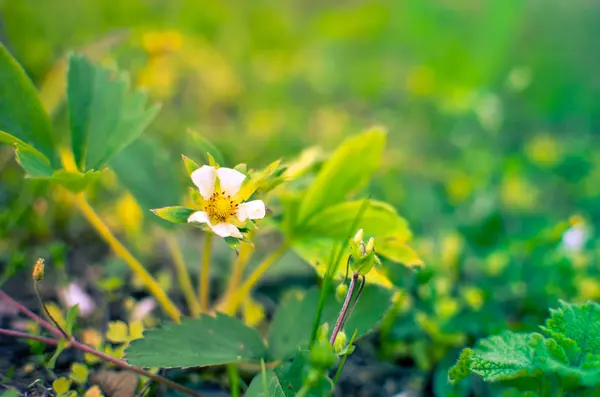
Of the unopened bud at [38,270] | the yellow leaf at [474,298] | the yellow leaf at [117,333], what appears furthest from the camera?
the yellow leaf at [474,298]

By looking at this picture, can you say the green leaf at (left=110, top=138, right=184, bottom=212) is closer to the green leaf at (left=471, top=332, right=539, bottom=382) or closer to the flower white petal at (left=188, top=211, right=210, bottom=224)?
the flower white petal at (left=188, top=211, right=210, bottom=224)

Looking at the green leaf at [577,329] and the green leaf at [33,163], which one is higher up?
the green leaf at [33,163]

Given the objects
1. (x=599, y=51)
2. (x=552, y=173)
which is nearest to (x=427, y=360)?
(x=552, y=173)

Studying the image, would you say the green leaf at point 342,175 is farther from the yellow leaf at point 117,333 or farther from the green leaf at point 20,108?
the green leaf at point 20,108

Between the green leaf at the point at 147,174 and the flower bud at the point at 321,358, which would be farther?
the green leaf at the point at 147,174

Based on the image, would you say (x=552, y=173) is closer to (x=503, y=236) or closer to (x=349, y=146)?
(x=503, y=236)

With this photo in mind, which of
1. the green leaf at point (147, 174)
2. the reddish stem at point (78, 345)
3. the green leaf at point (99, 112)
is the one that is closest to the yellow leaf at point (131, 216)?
the green leaf at point (147, 174)

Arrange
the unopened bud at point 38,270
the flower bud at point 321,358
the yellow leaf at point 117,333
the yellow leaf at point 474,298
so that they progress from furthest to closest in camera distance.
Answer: the yellow leaf at point 474,298, the yellow leaf at point 117,333, the unopened bud at point 38,270, the flower bud at point 321,358

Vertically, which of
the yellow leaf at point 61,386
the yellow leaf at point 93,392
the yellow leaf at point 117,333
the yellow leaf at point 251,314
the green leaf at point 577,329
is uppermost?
the green leaf at point 577,329
